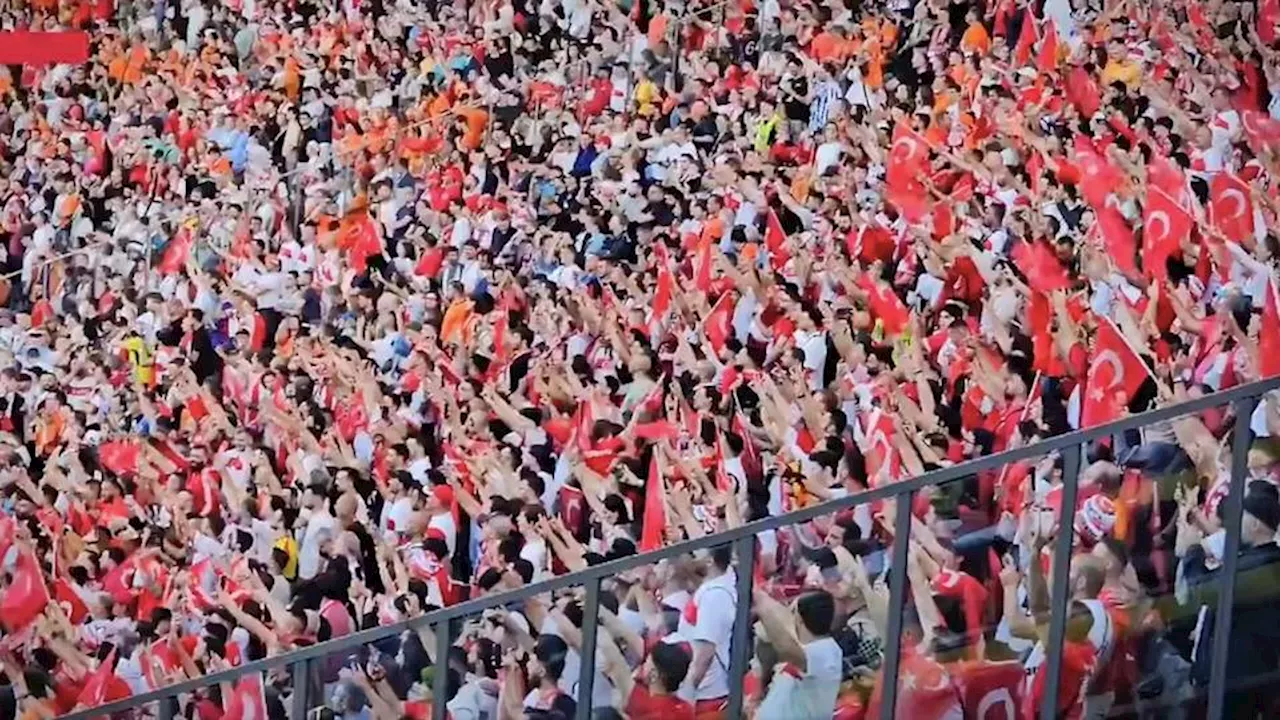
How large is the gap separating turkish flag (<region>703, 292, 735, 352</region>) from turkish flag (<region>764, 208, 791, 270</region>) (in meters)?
0.17

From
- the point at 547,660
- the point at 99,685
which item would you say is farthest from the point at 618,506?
the point at 547,660

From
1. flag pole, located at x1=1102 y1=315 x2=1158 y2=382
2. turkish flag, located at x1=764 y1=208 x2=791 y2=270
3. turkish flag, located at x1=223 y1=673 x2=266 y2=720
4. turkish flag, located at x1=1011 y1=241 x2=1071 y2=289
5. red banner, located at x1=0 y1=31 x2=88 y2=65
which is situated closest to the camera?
turkish flag, located at x1=223 y1=673 x2=266 y2=720

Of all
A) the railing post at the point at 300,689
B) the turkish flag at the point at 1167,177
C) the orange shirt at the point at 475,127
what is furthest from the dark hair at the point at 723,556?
the orange shirt at the point at 475,127

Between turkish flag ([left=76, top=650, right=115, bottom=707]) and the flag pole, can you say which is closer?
the flag pole

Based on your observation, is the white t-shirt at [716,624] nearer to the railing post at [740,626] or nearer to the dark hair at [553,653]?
the railing post at [740,626]

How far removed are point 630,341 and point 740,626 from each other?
2.80 metres

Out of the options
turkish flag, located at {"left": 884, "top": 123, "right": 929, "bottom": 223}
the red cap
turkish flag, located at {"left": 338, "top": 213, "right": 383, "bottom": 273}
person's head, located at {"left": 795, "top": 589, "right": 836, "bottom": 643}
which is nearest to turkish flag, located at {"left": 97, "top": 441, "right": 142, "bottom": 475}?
turkish flag, located at {"left": 338, "top": 213, "right": 383, "bottom": 273}

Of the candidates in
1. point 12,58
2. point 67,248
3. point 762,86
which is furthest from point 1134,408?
point 12,58

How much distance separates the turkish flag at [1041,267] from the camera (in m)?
5.63

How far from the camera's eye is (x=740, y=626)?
12.6ft

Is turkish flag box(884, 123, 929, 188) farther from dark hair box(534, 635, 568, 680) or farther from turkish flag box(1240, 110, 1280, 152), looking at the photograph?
dark hair box(534, 635, 568, 680)

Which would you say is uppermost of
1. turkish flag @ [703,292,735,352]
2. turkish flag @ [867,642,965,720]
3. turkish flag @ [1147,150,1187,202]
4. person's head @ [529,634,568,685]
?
turkish flag @ [703,292,735,352]

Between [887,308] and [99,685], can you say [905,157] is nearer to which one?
[887,308]

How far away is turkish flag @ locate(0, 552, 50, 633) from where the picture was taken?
24.9ft
